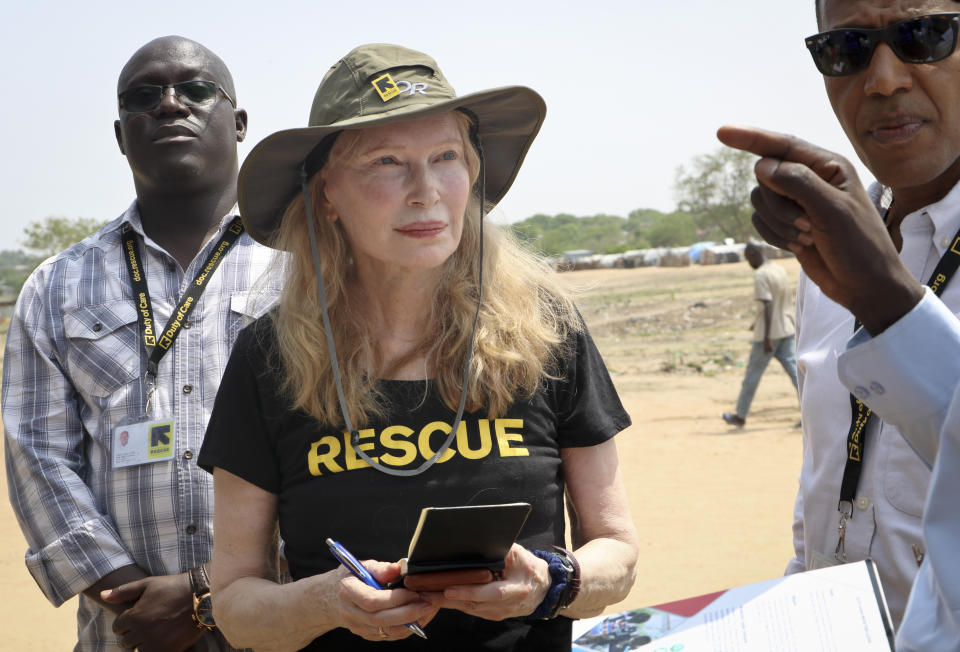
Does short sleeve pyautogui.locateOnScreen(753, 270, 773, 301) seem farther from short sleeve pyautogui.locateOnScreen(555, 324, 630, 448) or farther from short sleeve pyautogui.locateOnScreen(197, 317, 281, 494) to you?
short sleeve pyautogui.locateOnScreen(197, 317, 281, 494)

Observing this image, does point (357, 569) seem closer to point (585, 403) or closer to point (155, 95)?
point (585, 403)

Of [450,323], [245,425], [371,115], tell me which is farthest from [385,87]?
[245,425]

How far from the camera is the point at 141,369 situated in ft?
9.86

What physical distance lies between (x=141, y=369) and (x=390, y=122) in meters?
1.31

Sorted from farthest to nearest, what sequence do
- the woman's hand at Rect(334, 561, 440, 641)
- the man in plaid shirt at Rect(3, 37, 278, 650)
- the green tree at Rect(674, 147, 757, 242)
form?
1. the green tree at Rect(674, 147, 757, 242)
2. the man in plaid shirt at Rect(3, 37, 278, 650)
3. the woman's hand at Rect(334, 561, 440, 641)

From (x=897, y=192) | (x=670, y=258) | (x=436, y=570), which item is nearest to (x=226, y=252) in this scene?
(x=436, y=570)

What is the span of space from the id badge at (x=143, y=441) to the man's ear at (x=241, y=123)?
1.26m

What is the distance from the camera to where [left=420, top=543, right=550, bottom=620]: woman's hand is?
1929mm

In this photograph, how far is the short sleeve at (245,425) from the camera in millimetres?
2334

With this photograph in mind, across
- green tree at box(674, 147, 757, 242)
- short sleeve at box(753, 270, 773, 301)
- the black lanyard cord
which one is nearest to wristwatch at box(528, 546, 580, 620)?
the black lanyard cord

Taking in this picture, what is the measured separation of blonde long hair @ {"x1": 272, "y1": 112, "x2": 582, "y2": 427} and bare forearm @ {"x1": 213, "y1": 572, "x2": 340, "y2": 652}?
1.44 feet

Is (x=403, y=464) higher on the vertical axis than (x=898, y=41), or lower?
lower

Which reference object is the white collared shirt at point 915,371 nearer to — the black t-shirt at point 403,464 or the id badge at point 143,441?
the black t-shirt at point 403,464

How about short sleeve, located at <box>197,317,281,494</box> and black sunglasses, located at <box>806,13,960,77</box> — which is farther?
short sleeve, located at <box>197,317,281,494</box>
